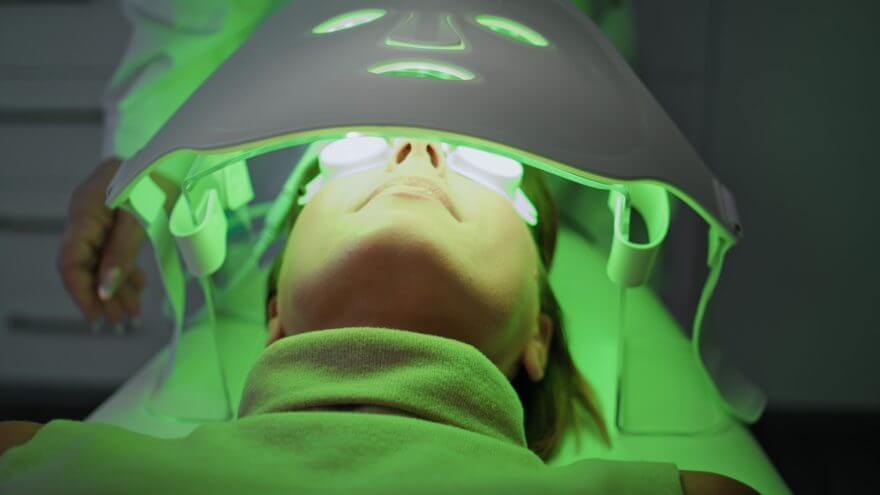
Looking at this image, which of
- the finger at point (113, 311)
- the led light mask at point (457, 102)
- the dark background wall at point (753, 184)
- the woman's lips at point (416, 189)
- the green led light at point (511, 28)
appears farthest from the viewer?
the dark background wall at point (753, 184)

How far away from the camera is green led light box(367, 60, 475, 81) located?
0.57 m

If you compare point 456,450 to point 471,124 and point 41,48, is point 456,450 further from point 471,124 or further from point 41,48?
point 41,48

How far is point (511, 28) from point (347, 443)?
13.9 inches

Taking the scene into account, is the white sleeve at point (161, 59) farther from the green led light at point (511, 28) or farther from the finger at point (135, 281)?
the green led light at point (511, 28)

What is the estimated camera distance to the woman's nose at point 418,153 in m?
0.80

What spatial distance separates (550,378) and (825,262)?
628mm

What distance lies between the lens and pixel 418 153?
81 centimetres

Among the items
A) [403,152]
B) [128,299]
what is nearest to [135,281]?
[128,299]

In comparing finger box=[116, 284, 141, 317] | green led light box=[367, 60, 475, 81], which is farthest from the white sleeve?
green led light box=[367, 60, 475, 81]

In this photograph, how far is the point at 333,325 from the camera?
0.74 metres

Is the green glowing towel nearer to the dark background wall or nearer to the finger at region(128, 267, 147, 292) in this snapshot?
the finger at region(128, 267, 147, 292)

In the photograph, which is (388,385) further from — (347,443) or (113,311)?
(113,311)

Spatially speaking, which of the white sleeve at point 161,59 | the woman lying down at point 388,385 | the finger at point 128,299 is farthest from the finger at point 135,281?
the woman lying down at point 388,385

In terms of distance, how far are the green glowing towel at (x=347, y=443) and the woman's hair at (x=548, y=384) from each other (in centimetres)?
17
